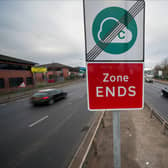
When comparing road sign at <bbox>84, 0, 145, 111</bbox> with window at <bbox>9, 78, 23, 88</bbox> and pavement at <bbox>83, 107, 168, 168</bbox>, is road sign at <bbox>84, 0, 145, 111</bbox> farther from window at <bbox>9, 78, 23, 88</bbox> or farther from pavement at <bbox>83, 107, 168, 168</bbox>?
window at <bbox>9, 78, 23, 88</bbox>

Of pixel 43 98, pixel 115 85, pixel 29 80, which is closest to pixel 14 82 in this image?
pixel 29 80

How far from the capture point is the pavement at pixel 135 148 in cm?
247

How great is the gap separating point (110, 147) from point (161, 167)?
132 cm

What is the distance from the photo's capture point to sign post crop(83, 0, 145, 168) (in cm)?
109

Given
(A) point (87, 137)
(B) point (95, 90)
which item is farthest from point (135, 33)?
(A) point (87, 137)

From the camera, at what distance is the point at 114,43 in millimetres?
1097

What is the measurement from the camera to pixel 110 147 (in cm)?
306

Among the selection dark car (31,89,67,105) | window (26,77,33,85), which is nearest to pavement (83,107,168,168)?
dark car (31,89,67,105)

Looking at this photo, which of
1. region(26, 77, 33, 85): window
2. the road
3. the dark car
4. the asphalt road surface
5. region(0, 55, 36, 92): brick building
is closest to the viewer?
the road

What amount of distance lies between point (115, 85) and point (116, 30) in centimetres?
66

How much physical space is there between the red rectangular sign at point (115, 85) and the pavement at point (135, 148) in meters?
2.28

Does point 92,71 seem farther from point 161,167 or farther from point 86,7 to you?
point 161,167

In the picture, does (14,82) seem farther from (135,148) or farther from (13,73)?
(135,148)

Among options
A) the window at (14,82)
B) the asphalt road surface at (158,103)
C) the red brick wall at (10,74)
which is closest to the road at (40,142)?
the asphalt road surface at (158,103)
